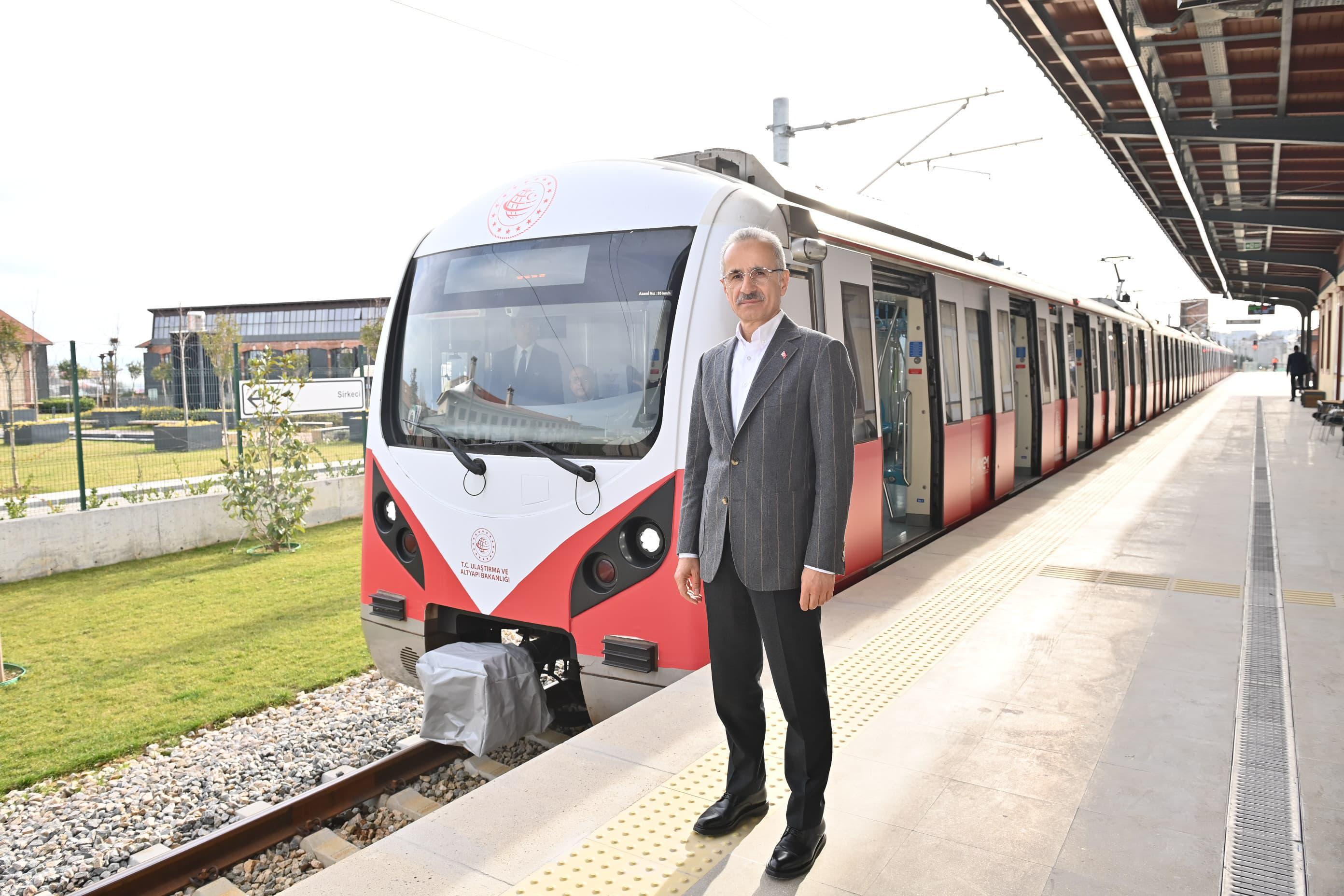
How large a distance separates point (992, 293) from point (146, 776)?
7.86m

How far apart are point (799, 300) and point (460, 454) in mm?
1868

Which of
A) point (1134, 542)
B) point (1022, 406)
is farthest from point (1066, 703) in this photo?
point (1022, 406)

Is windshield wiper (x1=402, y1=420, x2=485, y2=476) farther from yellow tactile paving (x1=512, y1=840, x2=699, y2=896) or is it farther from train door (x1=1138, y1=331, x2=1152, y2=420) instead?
train door (x1=1138, y1=331, x2=1152, y2=420)

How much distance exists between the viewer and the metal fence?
11000 mm

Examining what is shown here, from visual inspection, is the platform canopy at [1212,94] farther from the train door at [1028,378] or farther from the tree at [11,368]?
the tree at [11,368]

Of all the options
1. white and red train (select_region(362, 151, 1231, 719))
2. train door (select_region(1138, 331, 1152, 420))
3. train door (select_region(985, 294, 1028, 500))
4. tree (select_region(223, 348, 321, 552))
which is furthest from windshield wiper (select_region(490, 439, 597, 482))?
train door (select_region(1138, 331, 1152, 420))

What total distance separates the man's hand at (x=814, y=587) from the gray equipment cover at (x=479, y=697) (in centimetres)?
206

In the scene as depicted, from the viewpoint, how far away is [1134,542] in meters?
7.84

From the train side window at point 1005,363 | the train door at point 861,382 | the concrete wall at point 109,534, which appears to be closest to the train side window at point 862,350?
the train door at point 861,382

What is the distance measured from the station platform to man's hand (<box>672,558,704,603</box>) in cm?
75

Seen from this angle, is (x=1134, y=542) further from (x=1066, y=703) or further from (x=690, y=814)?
(x=690, y=814)

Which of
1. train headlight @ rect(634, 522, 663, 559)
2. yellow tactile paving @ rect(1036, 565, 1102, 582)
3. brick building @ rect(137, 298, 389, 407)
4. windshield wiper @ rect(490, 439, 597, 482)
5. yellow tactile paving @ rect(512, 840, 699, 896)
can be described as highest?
brick building @ rect(137, 298, 389, 407)

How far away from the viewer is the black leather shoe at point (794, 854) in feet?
9.02

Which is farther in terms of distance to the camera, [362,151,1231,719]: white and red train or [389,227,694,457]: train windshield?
[389,227,694,457]: train windshield
